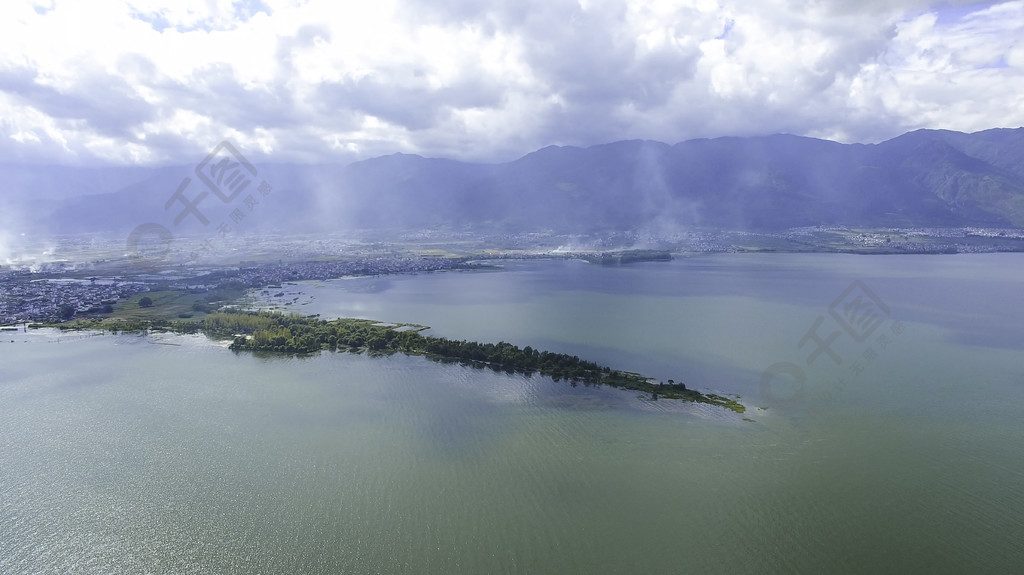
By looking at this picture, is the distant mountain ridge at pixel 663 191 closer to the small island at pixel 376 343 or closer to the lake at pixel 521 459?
the small island at pixel 376 343

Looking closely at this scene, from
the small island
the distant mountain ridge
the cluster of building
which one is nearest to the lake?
the small island

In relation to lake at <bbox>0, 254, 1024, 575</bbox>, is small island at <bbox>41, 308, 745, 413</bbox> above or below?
above

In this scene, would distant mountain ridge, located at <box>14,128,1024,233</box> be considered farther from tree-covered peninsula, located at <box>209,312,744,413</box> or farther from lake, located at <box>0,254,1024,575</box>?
lake, located at <box>0,254,1024,575</box>

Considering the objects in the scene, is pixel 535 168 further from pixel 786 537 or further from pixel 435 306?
pixel 786 537

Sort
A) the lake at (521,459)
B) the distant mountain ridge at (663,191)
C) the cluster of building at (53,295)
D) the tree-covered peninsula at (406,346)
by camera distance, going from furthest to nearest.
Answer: the distant mountain ridge at (663,191) < the cluster of building at (53,295) < the tree-covered peninsula at (406,346) < the lake at (521,459)

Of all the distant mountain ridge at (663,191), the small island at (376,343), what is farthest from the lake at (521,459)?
the distant mountain ridge at (663,191)

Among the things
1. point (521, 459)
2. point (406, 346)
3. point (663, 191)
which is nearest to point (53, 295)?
point (406, 346)

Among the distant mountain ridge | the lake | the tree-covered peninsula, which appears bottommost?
the lake

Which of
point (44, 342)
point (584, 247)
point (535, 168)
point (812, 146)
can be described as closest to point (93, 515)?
point (44, 342)
